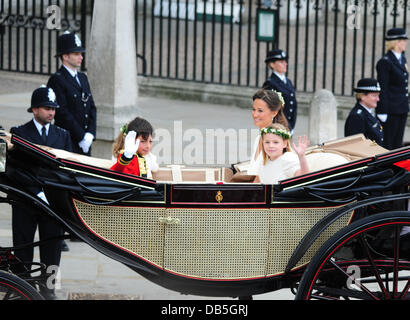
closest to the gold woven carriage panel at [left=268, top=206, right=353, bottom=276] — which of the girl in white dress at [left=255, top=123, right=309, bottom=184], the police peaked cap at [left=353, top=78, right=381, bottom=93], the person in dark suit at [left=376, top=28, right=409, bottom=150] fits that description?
the girl in white dress at [left=255, top=123, right=309, bottom=184]

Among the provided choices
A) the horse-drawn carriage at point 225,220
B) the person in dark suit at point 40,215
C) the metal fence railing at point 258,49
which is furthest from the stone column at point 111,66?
the metal fence railing at point 258,49

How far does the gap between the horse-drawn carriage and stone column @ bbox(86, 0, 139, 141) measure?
3391 mm

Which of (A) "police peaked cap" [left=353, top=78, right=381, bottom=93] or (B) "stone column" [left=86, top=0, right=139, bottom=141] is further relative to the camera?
(B) "stone column" [left=86, top=0, right=139, bottom=141]

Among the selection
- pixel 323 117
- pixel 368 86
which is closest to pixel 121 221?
pixel 368 86

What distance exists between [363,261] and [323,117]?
5050mm

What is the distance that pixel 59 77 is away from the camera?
7816 millimetres

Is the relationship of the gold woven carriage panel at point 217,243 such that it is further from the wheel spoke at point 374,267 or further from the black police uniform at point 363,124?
the black police uniform at point 363,124

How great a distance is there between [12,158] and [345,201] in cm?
176

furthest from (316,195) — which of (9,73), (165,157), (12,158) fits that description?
(9,73)

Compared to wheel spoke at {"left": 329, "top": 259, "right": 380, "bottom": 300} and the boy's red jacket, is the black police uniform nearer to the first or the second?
the boy's red jacket

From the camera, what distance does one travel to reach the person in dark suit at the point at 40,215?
6395 millimetres

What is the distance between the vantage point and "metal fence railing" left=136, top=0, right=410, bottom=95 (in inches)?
504

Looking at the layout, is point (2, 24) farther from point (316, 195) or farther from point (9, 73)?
point (316, 195)

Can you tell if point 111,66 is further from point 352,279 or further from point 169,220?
point 352,279
